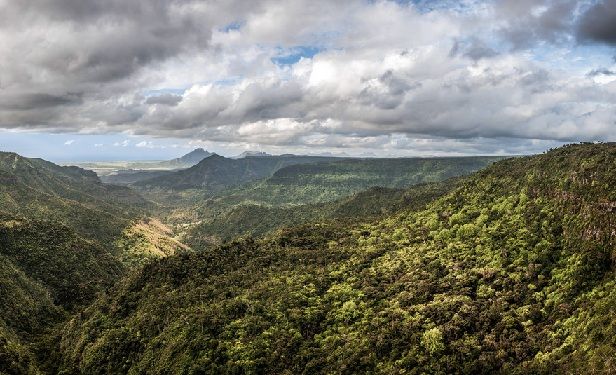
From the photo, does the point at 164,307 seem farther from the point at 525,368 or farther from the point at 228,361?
the point at 525,368

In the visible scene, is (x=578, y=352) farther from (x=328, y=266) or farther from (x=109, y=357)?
(x=109, y=357)

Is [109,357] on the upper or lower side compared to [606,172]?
lower

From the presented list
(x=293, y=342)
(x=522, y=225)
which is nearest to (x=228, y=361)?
(x=293, y=342)

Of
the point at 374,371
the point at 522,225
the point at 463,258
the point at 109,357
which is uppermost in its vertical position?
the point at 522,225

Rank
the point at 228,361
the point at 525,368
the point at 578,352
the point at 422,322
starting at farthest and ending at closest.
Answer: the point at 228,361
the point at 422,322
the point at 525,368
the point at 578,352

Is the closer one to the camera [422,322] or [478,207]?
[422,322]

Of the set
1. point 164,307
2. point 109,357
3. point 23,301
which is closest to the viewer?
point 109,357
